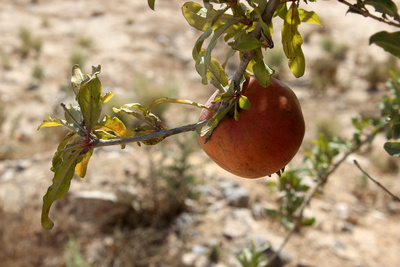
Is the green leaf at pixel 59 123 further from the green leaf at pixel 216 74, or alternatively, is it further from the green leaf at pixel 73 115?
the green leaf at pixel 216 74

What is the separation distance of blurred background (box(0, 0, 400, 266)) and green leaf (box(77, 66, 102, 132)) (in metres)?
1.32

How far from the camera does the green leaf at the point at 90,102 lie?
0.63 metres

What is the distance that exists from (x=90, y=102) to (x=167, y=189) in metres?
2.53

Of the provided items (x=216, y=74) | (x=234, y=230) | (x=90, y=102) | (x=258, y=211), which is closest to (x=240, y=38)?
(x=216, y=74)

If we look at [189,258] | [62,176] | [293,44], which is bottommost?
[189,258]

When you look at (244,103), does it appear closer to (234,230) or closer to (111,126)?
(111,126)

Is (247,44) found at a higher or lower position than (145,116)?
higher

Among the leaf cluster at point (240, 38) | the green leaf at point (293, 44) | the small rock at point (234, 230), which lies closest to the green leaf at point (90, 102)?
the leaf cluster at point (240, 38)

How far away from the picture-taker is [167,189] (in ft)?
10.2

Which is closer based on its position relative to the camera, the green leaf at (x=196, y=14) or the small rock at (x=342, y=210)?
the green leaf at (x=196, y=14)

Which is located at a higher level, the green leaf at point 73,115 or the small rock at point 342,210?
A: the green leaf at point 73,115

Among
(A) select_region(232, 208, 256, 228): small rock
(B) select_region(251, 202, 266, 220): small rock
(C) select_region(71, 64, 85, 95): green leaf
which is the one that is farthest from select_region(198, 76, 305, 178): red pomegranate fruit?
(B) select_region(251, 202, 266, 220): small rock

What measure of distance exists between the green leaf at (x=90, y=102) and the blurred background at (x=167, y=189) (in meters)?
1.32

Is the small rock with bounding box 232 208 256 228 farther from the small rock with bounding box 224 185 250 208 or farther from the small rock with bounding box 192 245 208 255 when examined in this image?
the small rock with bounding box 192 245 208 255
